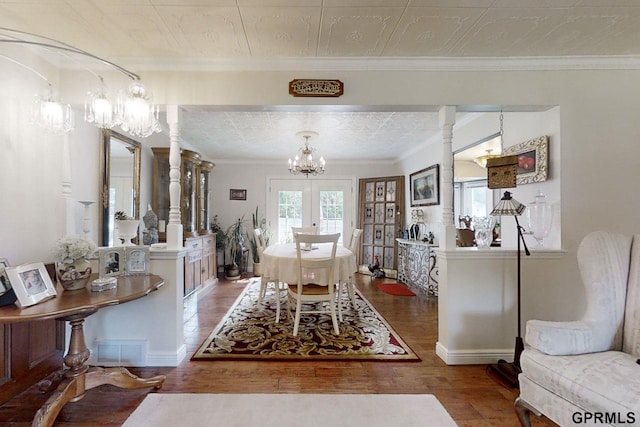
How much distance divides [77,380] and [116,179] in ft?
6.50

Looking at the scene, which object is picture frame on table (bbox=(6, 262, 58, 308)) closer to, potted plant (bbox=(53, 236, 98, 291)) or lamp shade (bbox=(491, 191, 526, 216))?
potted plant (bbox=(53, 236, 98, 291))

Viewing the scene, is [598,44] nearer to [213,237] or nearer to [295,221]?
[295,221]

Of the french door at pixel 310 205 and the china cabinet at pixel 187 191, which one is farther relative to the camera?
the french door at pixel 310 205

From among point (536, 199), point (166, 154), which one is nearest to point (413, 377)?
point (536, 199)

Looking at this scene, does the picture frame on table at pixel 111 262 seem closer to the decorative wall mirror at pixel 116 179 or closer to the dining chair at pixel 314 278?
the decorative wall mirror at pixel 116 179

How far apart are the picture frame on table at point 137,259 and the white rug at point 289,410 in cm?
85

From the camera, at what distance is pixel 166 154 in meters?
3.85

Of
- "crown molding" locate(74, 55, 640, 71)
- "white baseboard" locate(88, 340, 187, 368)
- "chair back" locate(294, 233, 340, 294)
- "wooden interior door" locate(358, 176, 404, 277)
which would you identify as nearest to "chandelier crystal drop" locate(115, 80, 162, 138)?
"crown molding" locate(74, 55, 640, 71)

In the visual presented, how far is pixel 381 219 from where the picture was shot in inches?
225

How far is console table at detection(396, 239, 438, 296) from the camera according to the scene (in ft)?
13.1

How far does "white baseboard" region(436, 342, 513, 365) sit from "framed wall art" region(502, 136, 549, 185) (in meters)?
1.49

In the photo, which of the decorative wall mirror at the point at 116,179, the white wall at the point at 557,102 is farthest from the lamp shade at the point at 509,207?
the decorative wall mirror at the point at 116,179

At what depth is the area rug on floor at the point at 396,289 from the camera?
13.8 ft

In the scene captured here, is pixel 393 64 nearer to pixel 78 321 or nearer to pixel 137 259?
pixel 137 259
